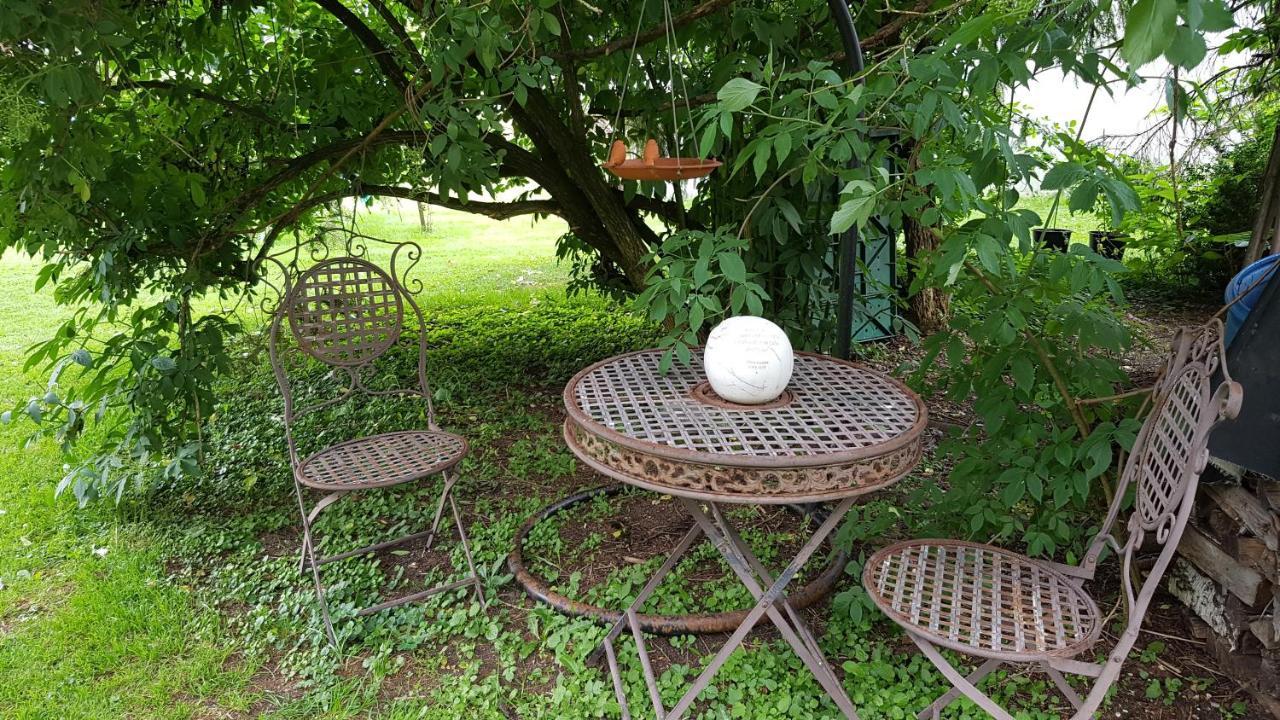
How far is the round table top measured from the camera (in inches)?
69.1

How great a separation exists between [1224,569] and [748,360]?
5.46ft

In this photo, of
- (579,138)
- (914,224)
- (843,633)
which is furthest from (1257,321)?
(914,224)

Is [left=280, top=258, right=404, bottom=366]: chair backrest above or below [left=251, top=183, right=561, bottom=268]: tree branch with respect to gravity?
below

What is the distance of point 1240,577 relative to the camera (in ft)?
7.28

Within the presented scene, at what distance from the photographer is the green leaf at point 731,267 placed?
86.2 inches

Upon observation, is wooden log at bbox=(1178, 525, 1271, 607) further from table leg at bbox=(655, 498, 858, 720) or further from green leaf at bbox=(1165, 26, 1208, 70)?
green leaf at bbox=(1165, 26, 1208, 70)

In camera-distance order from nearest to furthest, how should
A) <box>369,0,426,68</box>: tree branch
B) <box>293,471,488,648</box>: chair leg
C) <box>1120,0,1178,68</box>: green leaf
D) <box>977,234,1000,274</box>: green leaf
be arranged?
<box>1120,0,1178,68</box>: green leaf
<box>977,234,1000,274</box>: green leaf
<box>293,471,488,648</box>: chair leg
<box>369,0,426,68</box>: tree branch

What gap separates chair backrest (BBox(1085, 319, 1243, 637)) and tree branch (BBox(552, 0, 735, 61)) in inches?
75.5

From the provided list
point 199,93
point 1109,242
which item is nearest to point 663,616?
point 199,93

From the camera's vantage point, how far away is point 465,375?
507 centimetres

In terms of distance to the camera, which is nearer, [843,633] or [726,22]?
→ [843,633]

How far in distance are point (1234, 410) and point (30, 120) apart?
135 inches

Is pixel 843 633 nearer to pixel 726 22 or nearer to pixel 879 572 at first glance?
pixel 879 572

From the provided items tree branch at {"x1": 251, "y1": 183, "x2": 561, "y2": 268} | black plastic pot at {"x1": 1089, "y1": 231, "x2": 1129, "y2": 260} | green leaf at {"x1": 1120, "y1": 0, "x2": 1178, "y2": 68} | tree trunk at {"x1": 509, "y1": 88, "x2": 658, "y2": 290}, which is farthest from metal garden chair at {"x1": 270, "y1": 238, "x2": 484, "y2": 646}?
black plastic pot at {"x1": 1089, "y1": 231, "x2": 1129, "y2": 260}
